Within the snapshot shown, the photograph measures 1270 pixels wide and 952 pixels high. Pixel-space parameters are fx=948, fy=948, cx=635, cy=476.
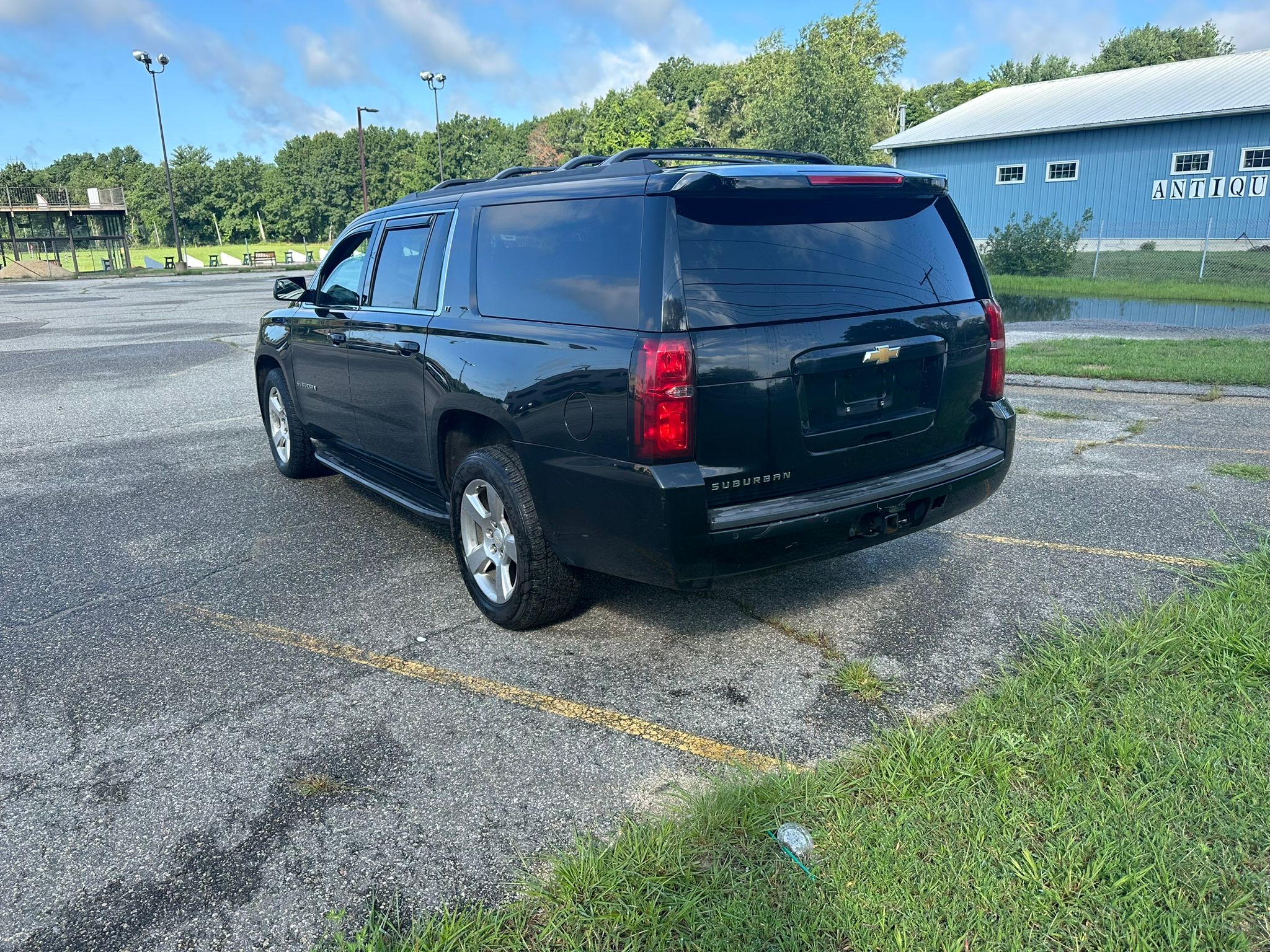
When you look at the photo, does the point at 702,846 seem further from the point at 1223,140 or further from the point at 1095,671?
the point at 1223,140

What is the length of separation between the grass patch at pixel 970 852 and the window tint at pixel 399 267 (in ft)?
10.2

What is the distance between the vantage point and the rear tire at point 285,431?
654 cm

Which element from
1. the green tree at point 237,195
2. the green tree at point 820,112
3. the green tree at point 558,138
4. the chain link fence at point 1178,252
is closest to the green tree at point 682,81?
the green tree at point 558,138

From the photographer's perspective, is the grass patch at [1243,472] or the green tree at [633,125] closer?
the grass patch at [1243,472]

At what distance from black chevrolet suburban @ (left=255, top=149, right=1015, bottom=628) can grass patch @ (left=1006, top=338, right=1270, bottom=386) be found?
716 cm

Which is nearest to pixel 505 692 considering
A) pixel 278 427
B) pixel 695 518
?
pixel 695 518

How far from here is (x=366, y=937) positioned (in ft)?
7.79

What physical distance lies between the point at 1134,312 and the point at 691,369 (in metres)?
17.9

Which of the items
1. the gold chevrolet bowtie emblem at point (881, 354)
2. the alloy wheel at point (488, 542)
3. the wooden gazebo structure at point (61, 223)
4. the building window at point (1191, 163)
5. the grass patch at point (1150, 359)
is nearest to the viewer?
the gold chevrolet bowtie emblem at point (881, 354)

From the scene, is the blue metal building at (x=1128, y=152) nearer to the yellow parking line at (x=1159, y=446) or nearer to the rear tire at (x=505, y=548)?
the yellow parking line at (x=1159, y=446)

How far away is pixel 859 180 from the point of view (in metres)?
3.71

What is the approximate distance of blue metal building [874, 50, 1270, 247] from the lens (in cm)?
3044

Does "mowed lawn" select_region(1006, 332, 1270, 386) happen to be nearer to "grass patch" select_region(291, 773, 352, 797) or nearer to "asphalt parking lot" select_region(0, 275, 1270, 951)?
"asphalt parking lot" select_region(0, 275, 1270, 951)

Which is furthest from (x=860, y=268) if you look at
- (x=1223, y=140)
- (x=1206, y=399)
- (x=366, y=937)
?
(x=1223, y=140)
